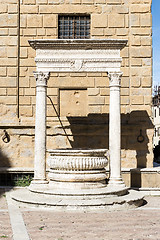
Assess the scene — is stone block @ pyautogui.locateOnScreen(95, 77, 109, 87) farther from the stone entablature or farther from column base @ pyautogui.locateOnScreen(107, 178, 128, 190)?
column base @ pyautogui.locateOnScreen(107, 178, 128, 190)

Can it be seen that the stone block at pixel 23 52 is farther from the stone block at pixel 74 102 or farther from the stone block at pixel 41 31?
the stone block at pixel 74 102

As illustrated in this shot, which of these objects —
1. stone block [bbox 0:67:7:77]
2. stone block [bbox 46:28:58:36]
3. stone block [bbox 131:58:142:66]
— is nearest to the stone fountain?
stone block [bbox 131:58:142:66]

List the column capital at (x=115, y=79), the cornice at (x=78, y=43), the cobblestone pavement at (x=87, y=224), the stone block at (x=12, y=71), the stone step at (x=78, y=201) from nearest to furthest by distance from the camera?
the cobblestone pavement at (x=87, y=224) < the stone step at (x=78, y=201) < the cornice at (x=78, y=43) < the column capital at (x=115, y=79) < the stone block at (x=12, y=71)

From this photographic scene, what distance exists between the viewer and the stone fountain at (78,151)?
33.1 feet

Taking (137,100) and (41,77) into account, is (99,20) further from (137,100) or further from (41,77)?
(41,77)

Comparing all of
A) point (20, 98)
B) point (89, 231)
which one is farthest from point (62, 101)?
point (89, 231)

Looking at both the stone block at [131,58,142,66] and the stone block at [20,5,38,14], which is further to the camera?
the stone block at [20,5,38,14]

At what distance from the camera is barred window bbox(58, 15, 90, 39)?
13.5 metres

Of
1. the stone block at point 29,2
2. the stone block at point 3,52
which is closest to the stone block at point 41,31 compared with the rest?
the stone block at point 29,2

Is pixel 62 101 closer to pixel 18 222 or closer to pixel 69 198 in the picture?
pixel 69 198

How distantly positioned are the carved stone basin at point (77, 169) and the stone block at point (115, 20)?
5.03m

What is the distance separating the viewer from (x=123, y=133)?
42.8 ft

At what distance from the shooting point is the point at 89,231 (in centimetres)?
722

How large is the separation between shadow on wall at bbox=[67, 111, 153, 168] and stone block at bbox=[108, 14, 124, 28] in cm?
303
